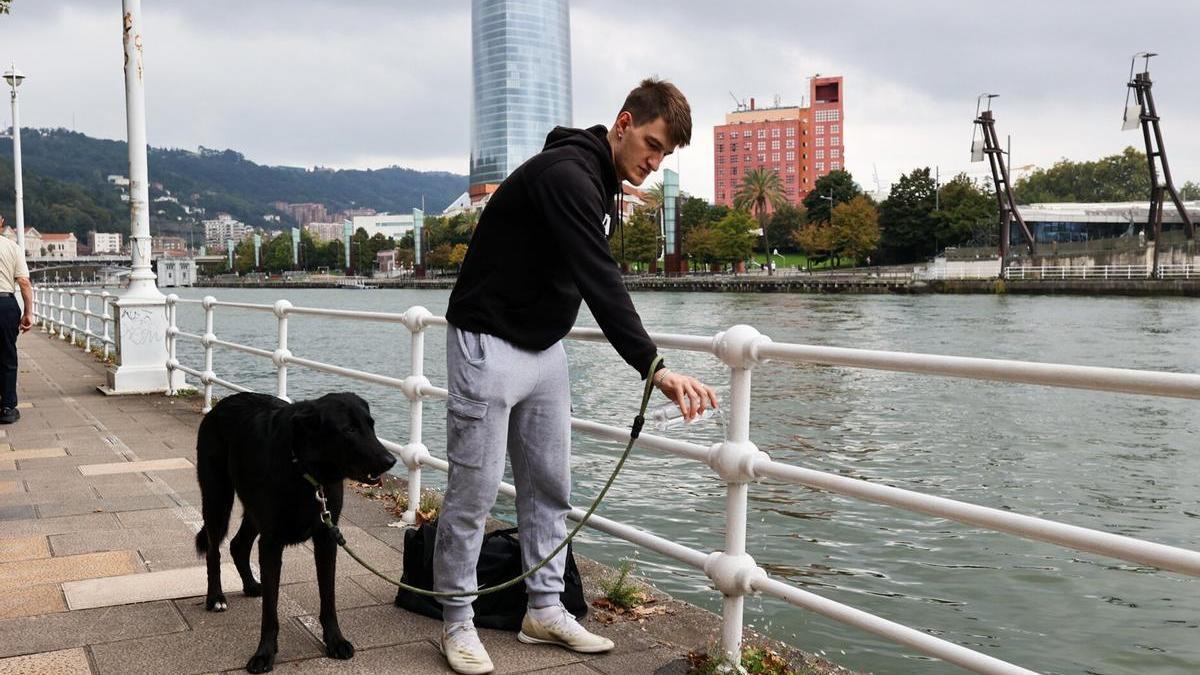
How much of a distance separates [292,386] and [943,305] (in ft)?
144

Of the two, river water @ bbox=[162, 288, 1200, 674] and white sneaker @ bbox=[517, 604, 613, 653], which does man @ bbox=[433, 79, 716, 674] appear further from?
river water @ bbox=[162, 288, 1200, 674]

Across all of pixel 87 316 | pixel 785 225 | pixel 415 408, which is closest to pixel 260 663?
pixel 415 408

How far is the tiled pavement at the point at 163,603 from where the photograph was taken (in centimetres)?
354

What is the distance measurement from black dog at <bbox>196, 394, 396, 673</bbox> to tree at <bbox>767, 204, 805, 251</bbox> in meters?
131

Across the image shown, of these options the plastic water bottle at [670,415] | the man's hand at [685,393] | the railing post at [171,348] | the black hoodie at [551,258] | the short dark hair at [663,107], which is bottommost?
the railing post at [171,348]

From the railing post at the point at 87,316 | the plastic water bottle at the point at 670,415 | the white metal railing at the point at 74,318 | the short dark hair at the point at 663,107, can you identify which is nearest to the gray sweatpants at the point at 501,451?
the plastic water bottle at the point at 670,415

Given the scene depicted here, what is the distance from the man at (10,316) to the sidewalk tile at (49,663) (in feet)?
21.2

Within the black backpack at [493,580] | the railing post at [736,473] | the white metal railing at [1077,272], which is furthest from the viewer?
the white metal railing at [1077,272]

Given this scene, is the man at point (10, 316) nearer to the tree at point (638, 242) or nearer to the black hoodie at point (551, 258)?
the black hoodie at point (551, 258)

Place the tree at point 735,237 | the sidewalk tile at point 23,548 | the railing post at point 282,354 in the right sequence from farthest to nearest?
the tree at point 735,237 < the railing post at point 282,354 < the sidewalk tile at point 23,548

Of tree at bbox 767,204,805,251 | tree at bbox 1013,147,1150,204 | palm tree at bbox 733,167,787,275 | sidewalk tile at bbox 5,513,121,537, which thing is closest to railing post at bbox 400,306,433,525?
sidewalk tile at bbox 5,513,121,537

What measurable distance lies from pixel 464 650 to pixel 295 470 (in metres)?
0.78

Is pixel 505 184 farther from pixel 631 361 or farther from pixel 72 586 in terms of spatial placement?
pixel 72 586

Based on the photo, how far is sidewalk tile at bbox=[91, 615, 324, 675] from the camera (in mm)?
3469
